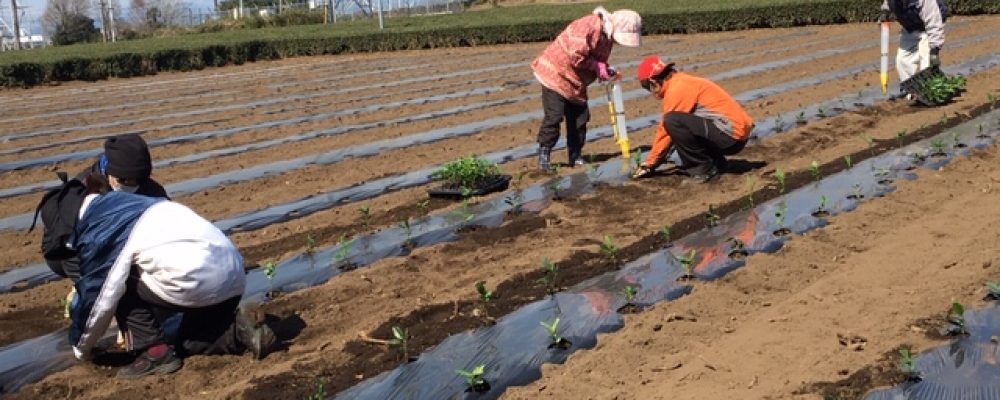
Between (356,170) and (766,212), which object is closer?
(766,212)

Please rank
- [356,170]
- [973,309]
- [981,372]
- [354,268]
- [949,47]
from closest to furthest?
[981,372]
[973,309]
[354,268]
[356,170]
[949,47]

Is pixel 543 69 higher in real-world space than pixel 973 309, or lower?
higher

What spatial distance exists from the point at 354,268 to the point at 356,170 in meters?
3.29

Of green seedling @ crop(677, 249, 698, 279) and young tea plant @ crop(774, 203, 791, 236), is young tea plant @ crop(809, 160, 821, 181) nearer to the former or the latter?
young tea plant @ crop(774, 203, 791, 236)

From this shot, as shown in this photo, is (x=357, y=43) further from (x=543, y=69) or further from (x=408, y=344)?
(x=408, y=344)

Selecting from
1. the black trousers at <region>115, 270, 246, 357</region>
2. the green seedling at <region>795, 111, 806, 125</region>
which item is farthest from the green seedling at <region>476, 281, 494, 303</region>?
the green seedling at <region>795, 111, 806, 125</region>

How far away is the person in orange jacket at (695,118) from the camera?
23.9ft

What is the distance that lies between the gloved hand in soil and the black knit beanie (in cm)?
395

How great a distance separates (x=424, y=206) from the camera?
7031 mm

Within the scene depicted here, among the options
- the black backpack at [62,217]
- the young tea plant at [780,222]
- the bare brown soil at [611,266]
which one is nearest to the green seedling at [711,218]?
the bare brown soil at [611,266]

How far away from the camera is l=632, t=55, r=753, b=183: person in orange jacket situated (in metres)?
7.28

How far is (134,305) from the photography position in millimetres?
4348

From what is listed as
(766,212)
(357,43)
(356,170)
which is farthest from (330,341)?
(357,43)

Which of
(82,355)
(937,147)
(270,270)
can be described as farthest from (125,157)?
(937,147)
